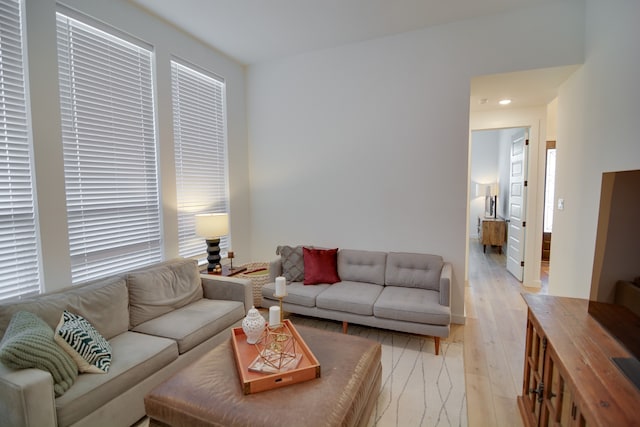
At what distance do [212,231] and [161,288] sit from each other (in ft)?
2.70

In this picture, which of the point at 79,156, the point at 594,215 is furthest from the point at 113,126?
the point at 594,215

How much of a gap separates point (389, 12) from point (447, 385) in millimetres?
3343

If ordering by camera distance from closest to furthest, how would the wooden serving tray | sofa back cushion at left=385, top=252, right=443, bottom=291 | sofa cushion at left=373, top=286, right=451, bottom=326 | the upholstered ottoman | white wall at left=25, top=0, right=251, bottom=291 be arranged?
the upholstered ottoman, the wooden serving tray, white wall at left=25, top=0, right=251, bottom=291, sofa cushion at left=373, top=286, right=451, bottom=326, sofa back cushion at left=385, top=252, right=443, bottom=291

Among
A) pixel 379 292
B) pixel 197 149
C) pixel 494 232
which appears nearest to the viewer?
pixel 379 292

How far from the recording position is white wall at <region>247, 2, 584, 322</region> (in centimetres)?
310

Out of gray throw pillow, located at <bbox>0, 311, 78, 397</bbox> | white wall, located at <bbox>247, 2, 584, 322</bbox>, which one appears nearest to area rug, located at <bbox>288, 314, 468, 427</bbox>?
white wall, located at <bbox>247, 2, 584, 322</bbox>

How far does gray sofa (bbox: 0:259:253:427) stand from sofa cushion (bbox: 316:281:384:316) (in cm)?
76

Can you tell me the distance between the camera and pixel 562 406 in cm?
140

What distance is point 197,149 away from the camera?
3.67 metres

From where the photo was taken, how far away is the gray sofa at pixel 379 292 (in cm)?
279

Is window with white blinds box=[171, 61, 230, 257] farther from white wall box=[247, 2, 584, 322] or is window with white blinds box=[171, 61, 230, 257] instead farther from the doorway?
the doorway

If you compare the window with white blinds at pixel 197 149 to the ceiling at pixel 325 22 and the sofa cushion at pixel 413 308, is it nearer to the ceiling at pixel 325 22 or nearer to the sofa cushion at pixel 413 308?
the ceiling at pixel 325 22

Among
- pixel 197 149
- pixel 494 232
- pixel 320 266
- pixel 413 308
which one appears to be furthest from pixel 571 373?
pixel 494 232

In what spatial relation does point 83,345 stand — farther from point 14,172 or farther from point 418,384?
point 418,384
